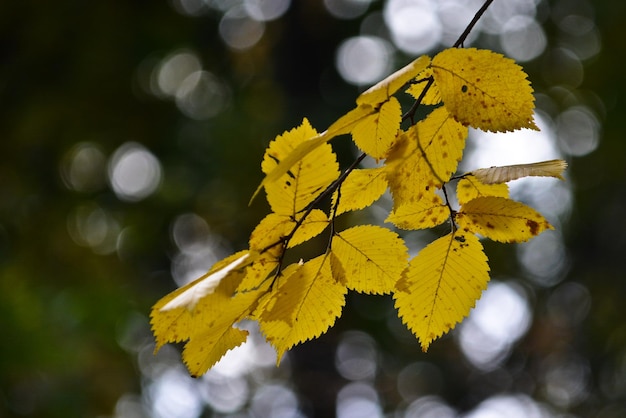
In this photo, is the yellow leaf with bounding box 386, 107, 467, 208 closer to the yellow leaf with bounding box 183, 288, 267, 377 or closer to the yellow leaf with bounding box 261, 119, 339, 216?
the yellow leaf with bounding box 261, 119, 339, 216

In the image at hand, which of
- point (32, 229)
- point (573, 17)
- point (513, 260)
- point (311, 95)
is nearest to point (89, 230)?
point (32, 229)

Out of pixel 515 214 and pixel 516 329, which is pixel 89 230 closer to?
pixel 516 329

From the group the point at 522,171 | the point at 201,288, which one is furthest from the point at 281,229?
the point at 522,171

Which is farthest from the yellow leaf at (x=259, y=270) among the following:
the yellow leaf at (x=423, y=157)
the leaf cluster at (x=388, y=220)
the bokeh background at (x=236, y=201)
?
the bokeh background at (x=236, y=201)

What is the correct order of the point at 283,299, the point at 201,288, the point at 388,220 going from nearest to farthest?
1. the point at 201,288
2. the point at 283,299
3. the point at 388,220

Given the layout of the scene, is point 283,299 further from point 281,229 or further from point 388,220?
point 388,220

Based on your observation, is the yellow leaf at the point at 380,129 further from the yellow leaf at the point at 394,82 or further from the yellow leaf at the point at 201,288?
the yellow leaf at the point at 201,288

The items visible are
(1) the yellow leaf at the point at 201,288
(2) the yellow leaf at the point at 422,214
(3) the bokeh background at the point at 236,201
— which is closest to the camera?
(1) the yellow leaf at the point at 201,288
